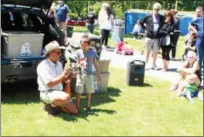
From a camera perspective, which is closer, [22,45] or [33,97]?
[22,45]

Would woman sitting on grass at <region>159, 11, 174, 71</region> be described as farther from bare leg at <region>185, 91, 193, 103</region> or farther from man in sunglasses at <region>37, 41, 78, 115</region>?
man in sunglasses at <region>37, 41, 78, 115</region>

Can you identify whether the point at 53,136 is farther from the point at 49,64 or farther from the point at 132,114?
the point at 132,114

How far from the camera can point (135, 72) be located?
911 cm

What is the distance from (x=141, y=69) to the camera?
914 cm

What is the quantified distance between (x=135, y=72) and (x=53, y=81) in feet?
10.6

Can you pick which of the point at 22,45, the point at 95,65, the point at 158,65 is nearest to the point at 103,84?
the point at 95,65

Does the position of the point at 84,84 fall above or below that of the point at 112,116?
above

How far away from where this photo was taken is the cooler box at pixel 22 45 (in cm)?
716

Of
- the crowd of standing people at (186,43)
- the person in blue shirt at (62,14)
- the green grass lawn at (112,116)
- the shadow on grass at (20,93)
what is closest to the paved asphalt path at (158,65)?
the crowd of standing people at (186,43)

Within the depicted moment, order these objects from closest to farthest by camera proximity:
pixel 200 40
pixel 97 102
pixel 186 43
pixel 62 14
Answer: pixel 97 102, pixel 200 40, pixel 186 43, pixel 62 14

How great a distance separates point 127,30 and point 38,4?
16.7 meters

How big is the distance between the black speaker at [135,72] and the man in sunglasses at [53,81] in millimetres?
2800

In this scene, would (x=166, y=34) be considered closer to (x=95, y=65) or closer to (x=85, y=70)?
(x=95, y=65)

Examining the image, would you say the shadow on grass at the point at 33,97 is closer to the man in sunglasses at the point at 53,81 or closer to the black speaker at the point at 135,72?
the man in sunglasses at the point at 53,81
